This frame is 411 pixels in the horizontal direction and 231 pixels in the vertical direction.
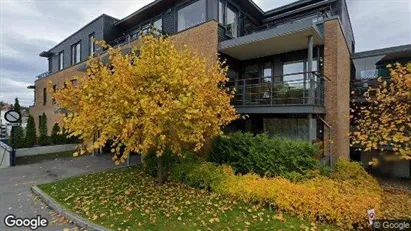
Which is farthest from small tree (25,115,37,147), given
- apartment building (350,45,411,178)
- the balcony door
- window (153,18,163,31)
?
apartment building (350,45,411,178)

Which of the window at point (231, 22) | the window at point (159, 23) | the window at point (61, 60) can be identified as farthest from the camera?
the window at point (61, 60)

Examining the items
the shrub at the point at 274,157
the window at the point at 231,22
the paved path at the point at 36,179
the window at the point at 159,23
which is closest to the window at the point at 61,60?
the paved path at the point at 36,179

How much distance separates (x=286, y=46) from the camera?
12258 mm

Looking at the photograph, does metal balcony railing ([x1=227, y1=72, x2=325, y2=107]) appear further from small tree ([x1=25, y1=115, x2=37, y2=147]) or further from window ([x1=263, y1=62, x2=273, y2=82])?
small tree ([x1=25, y1=115, x2=37, y2=147])

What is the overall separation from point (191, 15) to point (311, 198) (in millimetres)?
11035

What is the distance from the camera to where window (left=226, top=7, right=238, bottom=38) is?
44.5ft

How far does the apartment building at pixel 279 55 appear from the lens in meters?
10.8

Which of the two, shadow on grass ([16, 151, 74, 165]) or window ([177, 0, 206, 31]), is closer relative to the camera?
window ([177, 0, 206, 31])

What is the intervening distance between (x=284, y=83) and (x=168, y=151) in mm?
6000

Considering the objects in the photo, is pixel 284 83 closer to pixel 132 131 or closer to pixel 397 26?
pixel 132 131

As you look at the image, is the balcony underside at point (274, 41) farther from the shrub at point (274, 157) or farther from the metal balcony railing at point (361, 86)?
the metal balcony railing at point (361, 86)

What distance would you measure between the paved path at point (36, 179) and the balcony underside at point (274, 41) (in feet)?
28.1

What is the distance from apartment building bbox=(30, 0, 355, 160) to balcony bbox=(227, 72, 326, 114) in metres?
0.04

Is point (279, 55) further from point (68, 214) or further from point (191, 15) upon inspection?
point (68, 214)
